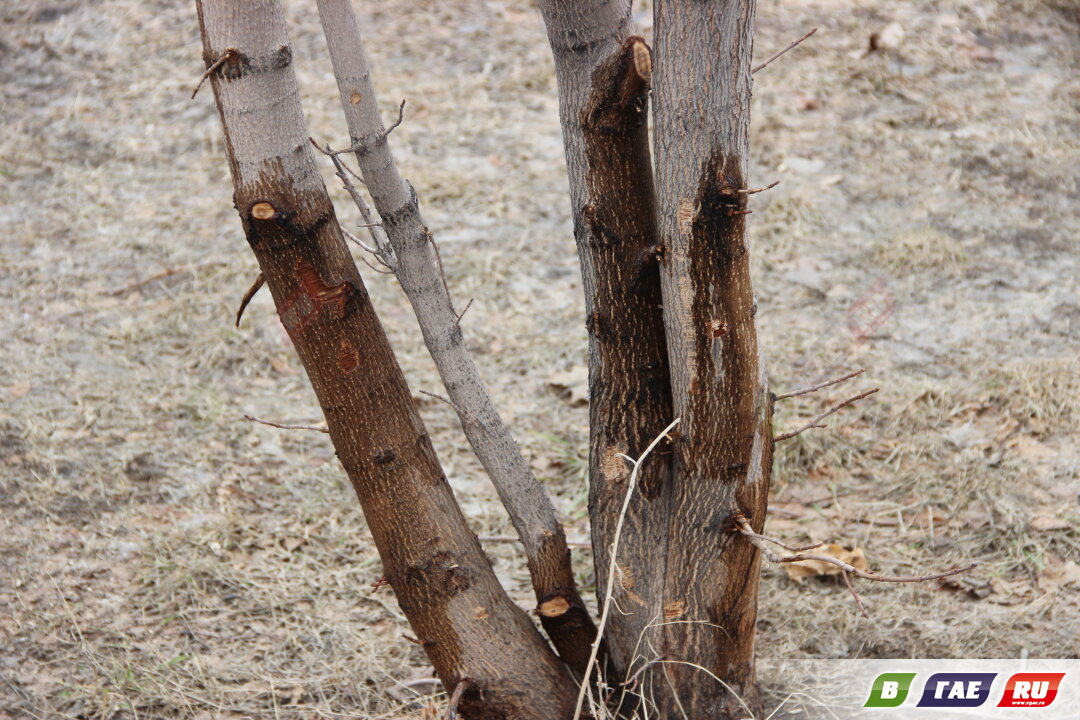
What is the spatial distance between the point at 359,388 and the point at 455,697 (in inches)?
23.7

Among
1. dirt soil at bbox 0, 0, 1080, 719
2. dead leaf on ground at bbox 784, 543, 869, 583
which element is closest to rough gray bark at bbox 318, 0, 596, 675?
dirt soil at bbox 0, 0, 1080, 719

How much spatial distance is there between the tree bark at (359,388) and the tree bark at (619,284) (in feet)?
0.80

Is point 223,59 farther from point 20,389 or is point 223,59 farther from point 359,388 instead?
point 20,389

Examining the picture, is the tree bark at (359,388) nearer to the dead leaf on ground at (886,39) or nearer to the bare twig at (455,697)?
the bare twig at (455,697)

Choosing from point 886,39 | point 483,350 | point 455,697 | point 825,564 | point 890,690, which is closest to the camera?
point 455,697

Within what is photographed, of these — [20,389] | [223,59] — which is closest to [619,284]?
[223,59]

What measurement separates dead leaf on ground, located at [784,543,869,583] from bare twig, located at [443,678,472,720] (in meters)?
1.01

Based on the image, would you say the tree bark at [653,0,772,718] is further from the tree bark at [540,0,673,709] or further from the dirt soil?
the dirt soil

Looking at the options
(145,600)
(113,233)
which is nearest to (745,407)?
(145,600)

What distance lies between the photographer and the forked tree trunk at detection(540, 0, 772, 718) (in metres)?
1.53

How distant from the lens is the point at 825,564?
260 centimetres

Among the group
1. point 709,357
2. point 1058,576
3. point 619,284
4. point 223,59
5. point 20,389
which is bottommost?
point 1058,576

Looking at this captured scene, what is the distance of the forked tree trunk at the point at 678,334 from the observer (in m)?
1.53

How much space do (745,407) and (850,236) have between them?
2724 millimetres
